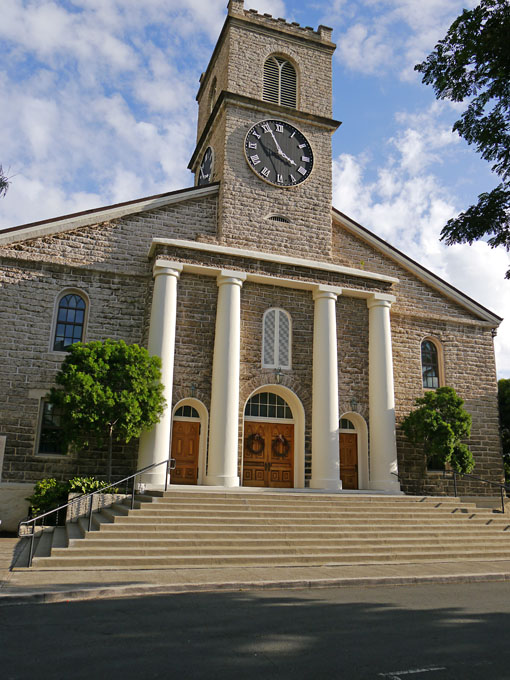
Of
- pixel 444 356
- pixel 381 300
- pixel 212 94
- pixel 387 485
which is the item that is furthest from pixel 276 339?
pixel 212 94

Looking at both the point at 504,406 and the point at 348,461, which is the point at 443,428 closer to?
the point at 348,461

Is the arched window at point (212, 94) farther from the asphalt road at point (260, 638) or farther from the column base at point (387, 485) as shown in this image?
the asphalt road at point (260, 638)

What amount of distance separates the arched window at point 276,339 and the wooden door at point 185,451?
3355mm

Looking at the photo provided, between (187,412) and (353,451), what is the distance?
6416 millimetres

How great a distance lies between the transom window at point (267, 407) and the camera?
19.7 metres

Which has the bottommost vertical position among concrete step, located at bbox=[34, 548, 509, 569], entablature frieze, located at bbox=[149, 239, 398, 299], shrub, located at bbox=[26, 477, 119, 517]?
concrete step, located at bbox=[34, 548, 509, 569]

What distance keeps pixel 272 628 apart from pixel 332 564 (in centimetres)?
594

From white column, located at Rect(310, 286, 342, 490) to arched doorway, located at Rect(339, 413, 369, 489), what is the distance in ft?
5.17

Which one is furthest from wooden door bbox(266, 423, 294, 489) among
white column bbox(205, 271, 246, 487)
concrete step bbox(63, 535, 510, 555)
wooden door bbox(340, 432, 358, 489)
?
concrete step bbox(63, 535, 510, 555)

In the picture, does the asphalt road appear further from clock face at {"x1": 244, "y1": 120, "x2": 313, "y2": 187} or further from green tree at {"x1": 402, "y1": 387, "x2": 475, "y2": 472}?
clock face at {"x1": 244, "y1": 120, "x2": 313, "y2": 187}

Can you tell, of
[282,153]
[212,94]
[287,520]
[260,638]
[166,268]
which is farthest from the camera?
[212,94]

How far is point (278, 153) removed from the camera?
22.5 meters

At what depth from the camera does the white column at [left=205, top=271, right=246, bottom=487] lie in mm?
17531

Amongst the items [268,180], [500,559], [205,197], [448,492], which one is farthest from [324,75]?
[500,559]
